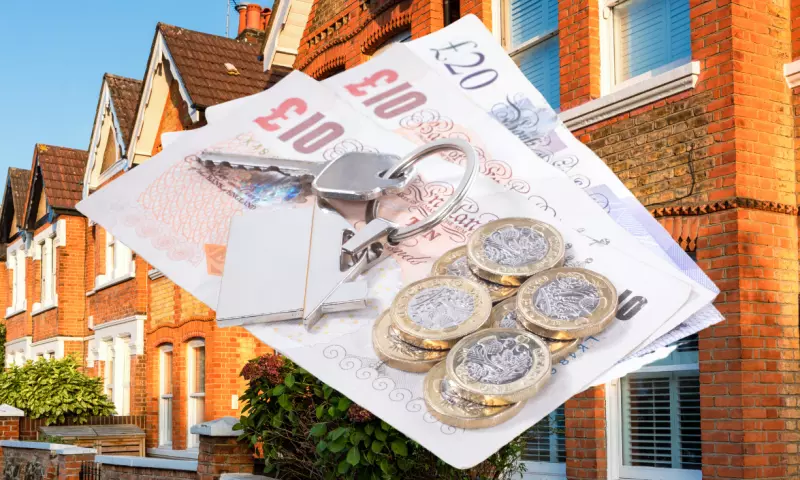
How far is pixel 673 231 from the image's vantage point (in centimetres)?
729

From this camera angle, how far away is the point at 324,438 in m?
7.43

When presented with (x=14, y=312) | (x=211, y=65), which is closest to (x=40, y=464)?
(x=211, y=65)

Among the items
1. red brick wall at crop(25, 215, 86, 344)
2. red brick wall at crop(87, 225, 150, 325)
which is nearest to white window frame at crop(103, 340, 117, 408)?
red brick wall at crop(87, 225, 150, 325)

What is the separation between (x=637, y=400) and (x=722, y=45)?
2908mm

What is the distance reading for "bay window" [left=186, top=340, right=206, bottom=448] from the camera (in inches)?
632

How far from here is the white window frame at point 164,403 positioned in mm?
17500

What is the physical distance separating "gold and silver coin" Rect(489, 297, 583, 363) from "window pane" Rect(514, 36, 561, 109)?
658 centimetres

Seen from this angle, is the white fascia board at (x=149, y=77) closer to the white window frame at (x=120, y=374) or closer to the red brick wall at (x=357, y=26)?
the red brick wall at (x=357, y=26)

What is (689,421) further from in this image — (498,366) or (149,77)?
(149,77)

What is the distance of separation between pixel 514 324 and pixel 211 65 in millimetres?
15225

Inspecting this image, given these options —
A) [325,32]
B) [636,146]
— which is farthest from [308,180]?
[325,32]

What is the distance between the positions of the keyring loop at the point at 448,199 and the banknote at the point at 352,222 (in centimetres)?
7

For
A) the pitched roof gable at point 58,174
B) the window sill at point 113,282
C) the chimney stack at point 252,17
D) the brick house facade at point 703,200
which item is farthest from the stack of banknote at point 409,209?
the chimney stack at point 252,17

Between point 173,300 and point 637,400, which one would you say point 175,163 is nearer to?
point 637,400
